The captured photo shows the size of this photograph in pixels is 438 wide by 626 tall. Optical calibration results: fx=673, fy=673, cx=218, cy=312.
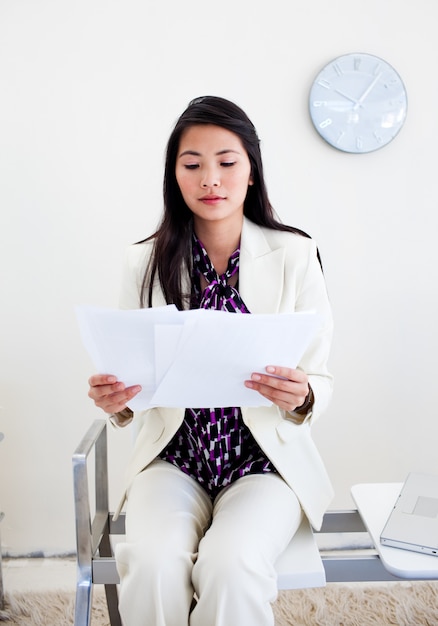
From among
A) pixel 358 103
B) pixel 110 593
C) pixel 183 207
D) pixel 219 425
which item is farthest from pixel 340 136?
pixel 110 593

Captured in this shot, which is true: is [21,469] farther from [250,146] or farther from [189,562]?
[250,146]

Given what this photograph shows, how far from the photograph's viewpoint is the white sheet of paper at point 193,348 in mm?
1153

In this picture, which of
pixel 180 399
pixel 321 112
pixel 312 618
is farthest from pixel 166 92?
pixel 312 618

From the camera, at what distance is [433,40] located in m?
2.21

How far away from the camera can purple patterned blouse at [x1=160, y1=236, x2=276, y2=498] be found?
4.78ft

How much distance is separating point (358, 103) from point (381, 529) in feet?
4.57

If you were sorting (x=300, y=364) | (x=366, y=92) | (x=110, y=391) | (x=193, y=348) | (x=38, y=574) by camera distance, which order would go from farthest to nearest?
(x=38, y=574) → (x=366, y=92) → (x=300, y=364) → (x=110, y=391) → (x=193, y=348)

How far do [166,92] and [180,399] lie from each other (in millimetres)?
1330

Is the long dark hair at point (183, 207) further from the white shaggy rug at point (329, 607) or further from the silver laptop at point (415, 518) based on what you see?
the white shaggy rug at point (329, 607)

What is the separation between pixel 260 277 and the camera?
1532 millimetres

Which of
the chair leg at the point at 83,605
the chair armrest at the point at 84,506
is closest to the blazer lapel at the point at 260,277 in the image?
the chair armrest at the point at 84,506

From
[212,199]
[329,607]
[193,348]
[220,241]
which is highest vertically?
[212,199]

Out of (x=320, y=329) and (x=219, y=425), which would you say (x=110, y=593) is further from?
(x=320, y=329)

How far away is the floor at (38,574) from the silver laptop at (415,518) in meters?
1.30
